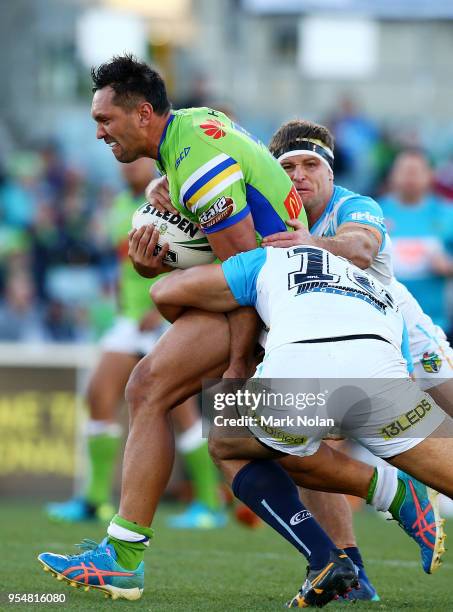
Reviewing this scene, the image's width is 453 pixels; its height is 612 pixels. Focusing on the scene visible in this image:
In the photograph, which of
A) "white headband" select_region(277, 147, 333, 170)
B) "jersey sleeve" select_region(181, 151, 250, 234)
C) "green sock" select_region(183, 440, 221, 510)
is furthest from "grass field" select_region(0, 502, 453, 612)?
"white headband" select_region(277, 147, 333, 170)

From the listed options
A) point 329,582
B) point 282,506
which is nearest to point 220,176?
point 282,506

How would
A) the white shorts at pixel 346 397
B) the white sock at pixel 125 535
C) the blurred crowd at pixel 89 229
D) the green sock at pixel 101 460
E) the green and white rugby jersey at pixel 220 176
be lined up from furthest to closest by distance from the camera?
the green sock at pixel 101 460, the blurred crowd at pixel 89 229, the white sock at pixel 125 535, the green and white rugby jersey at pixel 220 176, the white shorts at pixel 346 397

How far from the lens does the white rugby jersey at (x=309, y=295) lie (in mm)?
4438

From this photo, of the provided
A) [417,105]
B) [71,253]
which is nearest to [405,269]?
[71,253]

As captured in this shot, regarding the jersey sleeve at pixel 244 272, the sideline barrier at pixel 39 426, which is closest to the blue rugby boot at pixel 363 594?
the jersey sleeve at pixel 244 272

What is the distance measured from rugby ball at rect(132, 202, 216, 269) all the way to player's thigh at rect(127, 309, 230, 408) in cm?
28

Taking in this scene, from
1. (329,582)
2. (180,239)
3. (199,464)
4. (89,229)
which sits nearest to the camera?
(329,582)

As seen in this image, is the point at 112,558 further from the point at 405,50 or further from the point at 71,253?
the point at 405,50

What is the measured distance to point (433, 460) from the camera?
14.7 ft

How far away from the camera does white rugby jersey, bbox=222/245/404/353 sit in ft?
14.6

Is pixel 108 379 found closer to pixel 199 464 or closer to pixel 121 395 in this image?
pixel 121 395

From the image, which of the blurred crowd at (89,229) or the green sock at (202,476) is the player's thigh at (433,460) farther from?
the green sock at (202,476)

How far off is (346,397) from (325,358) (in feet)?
0.55

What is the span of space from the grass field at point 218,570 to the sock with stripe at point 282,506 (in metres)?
0.24
